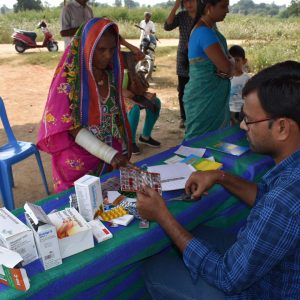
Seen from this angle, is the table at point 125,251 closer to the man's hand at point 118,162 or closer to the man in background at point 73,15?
the man's hand at point 118,162

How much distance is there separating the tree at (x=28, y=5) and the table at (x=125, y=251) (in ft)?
118

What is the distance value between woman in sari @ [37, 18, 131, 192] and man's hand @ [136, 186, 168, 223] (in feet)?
1.85

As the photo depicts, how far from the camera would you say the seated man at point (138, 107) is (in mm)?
3607

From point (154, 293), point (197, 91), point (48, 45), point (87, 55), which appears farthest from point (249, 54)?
point (154, 293)

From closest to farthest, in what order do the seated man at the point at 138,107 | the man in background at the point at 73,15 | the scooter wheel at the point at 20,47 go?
the seated man at the point at 138,107, the man in background at the point at 73,15, the scooter wheel at the point at 20,47

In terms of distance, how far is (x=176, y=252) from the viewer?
1736 millimetres

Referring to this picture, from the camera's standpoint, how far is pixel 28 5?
3616cm

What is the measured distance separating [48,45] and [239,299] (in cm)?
1185

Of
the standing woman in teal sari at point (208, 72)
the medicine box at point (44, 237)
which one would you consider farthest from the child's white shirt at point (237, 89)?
the medicine box at point (44, 237)

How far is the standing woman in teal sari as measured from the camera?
2.74m

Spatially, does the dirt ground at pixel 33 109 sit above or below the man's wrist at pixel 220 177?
below

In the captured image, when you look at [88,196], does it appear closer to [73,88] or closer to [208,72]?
[73,88]

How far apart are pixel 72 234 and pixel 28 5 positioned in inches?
1571

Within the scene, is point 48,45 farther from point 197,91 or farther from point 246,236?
point 246,236
